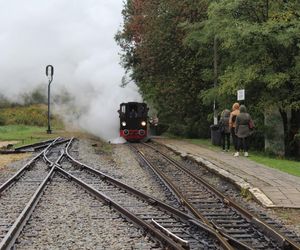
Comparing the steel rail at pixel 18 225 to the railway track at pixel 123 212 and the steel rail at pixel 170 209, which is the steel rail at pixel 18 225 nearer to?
the railway track at pixel 123 212

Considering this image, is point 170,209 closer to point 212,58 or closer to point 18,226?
point 18,226

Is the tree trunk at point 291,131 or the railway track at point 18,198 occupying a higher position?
the tree trunk at point 291,131

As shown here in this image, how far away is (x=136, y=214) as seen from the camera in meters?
8.94

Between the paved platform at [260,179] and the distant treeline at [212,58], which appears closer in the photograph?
the paved platform at [260,179]

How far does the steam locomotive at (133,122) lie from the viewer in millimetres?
32188

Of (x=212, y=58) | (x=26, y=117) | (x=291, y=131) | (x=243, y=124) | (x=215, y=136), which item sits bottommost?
(x=215, y=136)

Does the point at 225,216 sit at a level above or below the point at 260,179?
below

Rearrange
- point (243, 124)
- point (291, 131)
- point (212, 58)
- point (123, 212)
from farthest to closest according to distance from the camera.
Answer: point (212, 58) < point (291, 131) < point (243, 124) < point (123, 212)

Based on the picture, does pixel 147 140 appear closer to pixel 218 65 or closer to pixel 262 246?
pixel 218 65

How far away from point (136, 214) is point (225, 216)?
1410 millimetres

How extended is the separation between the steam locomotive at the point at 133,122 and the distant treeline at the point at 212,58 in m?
1.58

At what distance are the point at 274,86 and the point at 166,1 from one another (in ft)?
41.0

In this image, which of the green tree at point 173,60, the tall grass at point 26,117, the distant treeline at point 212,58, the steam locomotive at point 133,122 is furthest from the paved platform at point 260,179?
the tall grass at point 26,117

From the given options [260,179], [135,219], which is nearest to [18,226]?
[135,219]
